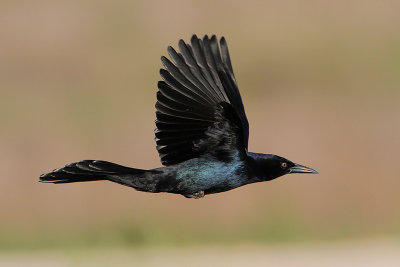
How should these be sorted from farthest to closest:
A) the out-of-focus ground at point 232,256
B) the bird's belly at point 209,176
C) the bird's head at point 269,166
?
the out-of-focus ground at point 232,256
the bird's head at point 269,166
the bird's belly at point 209,176

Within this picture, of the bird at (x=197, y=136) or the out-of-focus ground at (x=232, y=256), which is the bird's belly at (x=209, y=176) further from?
the out-of-focus ground at (x=232, y=256)

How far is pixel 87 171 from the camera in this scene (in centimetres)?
584

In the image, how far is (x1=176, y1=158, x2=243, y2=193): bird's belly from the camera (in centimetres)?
593

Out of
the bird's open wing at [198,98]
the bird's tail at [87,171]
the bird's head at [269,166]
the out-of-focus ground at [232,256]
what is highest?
the bird's open wing at [198,98]

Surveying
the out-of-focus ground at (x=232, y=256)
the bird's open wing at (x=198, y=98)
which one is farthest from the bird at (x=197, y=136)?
the out-of-focus ground at (x=232, y=256)

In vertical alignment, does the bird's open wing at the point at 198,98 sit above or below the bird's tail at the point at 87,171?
above

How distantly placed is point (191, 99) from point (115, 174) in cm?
60

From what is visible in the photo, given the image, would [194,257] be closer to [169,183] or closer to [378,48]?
[169,183]

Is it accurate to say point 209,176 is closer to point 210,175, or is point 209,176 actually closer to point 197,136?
point 210,175

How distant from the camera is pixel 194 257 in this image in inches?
363

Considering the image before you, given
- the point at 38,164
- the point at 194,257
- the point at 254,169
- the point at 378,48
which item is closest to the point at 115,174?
the point at 254,169

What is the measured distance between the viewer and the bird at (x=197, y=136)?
19.3 ft

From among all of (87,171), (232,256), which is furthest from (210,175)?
(232,256)

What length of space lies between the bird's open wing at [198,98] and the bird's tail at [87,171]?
1.18 feet
